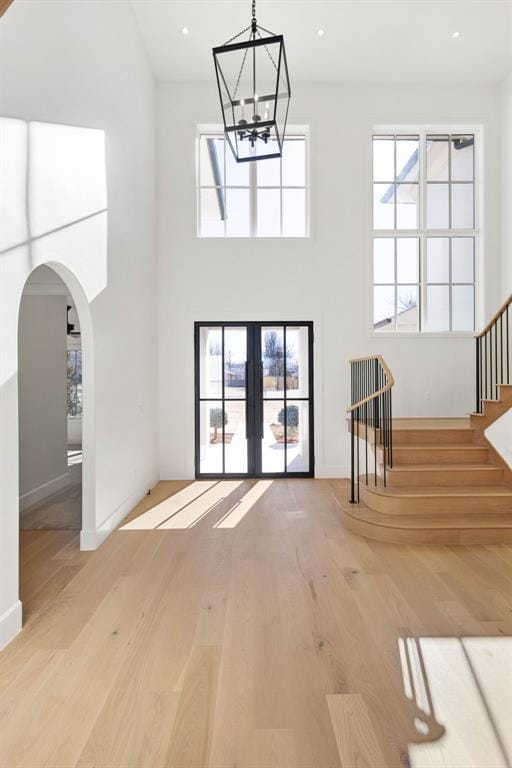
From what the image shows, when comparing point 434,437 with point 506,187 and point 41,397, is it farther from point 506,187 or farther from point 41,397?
point 41,397

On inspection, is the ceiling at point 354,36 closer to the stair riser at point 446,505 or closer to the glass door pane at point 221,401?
the glass door pane at point 221,401

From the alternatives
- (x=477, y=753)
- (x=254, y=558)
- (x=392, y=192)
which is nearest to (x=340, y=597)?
(x=254, y=558)

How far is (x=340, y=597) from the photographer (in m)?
2.94

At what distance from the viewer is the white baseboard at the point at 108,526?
3791 millimetres

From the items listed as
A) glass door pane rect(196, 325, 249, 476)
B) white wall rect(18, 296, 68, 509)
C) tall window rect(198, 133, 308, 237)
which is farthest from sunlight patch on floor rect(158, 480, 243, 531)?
tall window rect(198, 133, 308, 237)

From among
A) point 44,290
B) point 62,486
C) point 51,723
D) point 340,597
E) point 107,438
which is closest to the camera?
point 51,723

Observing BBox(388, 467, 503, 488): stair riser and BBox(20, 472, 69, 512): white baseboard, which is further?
BBox(20, 472, 69, 512): white baseboard

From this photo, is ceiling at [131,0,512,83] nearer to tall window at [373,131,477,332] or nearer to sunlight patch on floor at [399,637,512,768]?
tall window at [373,131,477,332]

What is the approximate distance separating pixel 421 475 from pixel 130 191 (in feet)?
14.3

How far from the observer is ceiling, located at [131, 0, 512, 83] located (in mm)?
5141

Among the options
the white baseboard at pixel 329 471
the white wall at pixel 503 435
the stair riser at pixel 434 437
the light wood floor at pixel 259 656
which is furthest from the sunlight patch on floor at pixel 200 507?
the white wall at pixel 503 435

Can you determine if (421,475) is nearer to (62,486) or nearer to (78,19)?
(62,486)

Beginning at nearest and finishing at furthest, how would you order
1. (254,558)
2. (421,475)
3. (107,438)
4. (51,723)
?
(51,723)
(254,558)
(107,438)
(421,475)

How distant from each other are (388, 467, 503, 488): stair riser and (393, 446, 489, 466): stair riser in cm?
27
